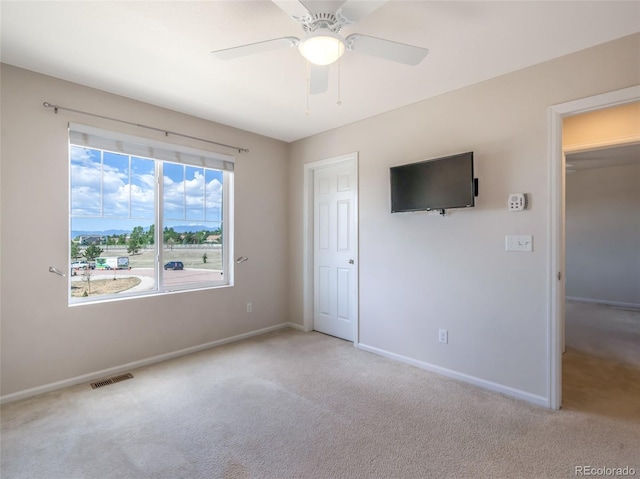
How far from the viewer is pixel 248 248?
12.9 feet

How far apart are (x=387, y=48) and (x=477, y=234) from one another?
171cm

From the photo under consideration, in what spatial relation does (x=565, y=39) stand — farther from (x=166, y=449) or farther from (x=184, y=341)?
(x=184, y=341)

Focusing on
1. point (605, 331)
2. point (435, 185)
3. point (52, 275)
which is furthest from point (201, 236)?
point (605, 331)

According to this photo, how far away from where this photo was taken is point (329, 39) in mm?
1583

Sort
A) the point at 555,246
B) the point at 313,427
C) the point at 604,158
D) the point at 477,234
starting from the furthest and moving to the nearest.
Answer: the point at 604,158 < the point at 477,234 < the point at 555,246 < the point at 313,427

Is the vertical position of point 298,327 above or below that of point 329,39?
below

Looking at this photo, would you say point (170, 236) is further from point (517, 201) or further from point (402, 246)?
point (517, 201)

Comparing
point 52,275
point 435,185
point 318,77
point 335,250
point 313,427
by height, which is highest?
point 318,77

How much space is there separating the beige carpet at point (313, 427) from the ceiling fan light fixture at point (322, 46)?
227cm

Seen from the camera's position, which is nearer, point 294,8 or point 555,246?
point 294,8

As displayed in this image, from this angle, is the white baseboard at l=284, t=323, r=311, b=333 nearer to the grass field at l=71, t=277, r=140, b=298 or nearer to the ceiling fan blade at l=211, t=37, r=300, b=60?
the grass field at l=71, t=277, r=140, b=298

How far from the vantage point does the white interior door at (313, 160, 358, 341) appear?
12.4 feet

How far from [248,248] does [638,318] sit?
19.4ft

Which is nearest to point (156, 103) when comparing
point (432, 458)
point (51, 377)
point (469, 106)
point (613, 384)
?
point (51, 377)
